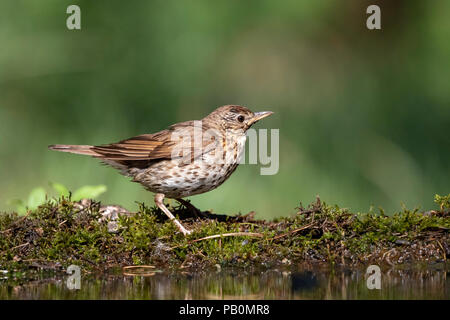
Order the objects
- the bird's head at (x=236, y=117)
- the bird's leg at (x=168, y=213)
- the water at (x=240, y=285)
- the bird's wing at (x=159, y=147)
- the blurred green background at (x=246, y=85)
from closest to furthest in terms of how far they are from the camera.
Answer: the water at (x=240, y=285)
the bird's leg at (x=168, y=213)
the bird's wing at (x=159, y=147)
the bird's head at (x=236, y=117)
the blurred green background at (x=246, y=85)

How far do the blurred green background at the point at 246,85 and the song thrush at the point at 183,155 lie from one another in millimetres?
2213

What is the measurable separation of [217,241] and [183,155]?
1151mm

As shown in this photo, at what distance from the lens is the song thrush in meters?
6.17

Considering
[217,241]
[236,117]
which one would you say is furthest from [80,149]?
[217,241]

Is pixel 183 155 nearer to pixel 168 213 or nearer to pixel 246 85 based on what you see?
pixel 168 213

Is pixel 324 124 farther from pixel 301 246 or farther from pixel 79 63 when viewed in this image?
pixel 301 246

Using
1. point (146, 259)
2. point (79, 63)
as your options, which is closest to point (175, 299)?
point (146, 259)

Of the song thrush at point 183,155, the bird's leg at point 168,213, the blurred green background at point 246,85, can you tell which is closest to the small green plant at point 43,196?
the song thrush at point 183,155

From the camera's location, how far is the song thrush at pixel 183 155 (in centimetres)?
617

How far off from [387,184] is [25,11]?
563 cm

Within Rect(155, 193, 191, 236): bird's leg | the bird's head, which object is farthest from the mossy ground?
the bird's head

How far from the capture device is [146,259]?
530 centimetres

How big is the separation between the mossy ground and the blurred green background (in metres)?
3.27

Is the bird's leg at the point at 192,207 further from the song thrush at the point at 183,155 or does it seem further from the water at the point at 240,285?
the water at the point at 240,285
